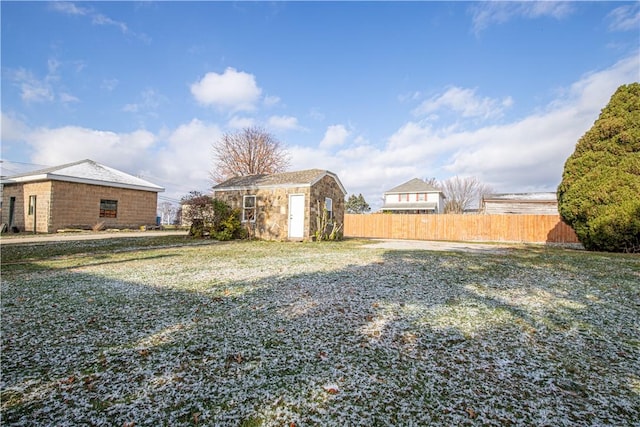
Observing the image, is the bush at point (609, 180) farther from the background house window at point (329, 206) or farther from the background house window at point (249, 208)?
the background house window at point (249, 208)

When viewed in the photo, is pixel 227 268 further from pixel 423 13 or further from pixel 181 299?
pixel 423 13

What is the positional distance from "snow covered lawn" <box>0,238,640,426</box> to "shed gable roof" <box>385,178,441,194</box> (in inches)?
1214

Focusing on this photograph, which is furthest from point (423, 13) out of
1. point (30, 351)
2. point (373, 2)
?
point (30, 351)

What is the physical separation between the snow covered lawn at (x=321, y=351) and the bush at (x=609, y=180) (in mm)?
6082

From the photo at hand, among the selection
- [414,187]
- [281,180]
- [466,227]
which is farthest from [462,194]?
[281,180]

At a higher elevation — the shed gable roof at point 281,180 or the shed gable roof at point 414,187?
the shed gable roof at point 414,187

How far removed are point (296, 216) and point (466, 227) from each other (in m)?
11.8

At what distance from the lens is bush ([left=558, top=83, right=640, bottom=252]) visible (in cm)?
900

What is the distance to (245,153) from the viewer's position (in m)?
27.2

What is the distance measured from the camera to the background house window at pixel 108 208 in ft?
56.5

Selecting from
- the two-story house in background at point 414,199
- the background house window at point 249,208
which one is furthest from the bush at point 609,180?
the two-story house in background at point 414,199

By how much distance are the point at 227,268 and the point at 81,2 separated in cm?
931

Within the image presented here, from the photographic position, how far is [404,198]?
35.9m

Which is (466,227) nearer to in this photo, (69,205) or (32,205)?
(69,205)
